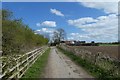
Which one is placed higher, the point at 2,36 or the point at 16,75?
the point at 2,36

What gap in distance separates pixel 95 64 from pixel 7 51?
5.88m

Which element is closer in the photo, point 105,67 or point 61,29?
point 105,67

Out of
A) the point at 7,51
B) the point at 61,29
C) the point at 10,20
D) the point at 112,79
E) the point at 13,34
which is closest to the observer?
the point at 112,79

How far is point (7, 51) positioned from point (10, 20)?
14.5ft

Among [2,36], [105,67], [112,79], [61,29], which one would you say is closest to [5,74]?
[112,79]

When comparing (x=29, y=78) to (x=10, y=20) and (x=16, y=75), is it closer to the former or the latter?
(x=16, y=75)

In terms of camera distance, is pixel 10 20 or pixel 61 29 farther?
pixel 61 29

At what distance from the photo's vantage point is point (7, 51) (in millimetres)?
17766

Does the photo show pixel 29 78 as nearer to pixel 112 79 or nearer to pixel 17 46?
pixel 112 79

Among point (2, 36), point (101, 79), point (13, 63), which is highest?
point (2, 36)

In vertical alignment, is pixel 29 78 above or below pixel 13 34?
below

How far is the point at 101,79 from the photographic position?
43.4 feet

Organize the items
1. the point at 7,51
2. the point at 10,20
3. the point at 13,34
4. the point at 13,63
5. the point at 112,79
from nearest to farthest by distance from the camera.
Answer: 1. the point at 13,63
2. the point at 112,79
3. the point at 7,51
4. the point at 13,34
5. the point at 10,20

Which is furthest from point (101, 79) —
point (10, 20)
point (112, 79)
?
point (10, 20)
